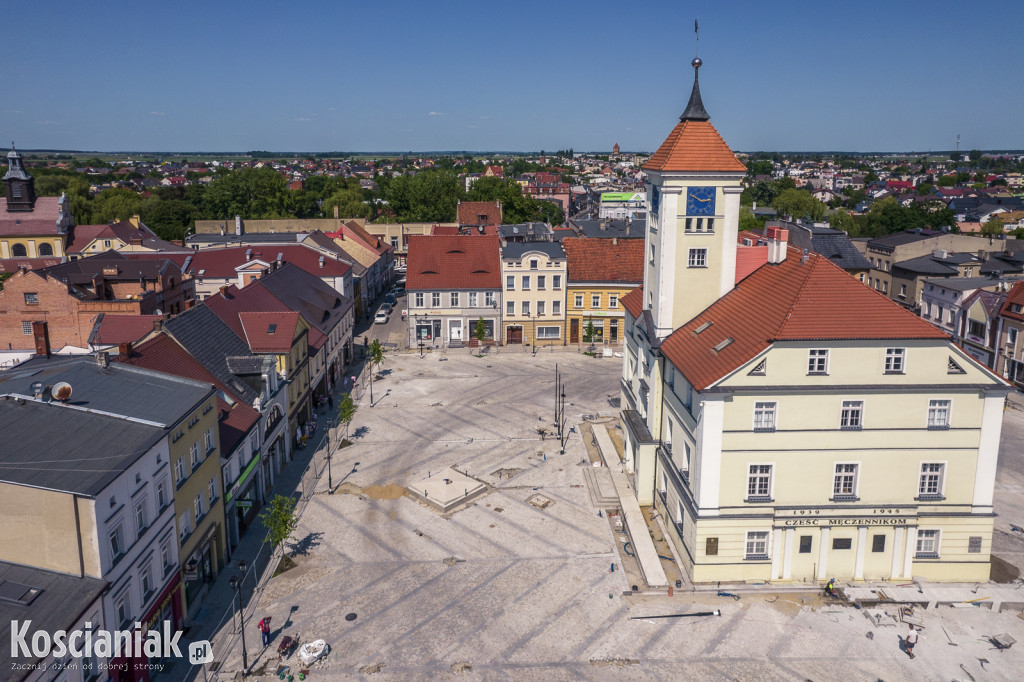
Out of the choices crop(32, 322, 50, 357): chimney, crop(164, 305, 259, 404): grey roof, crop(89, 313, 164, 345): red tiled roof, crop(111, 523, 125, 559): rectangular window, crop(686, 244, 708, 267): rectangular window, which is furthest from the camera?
crop(89, 313, 164, 345): red tiled roof

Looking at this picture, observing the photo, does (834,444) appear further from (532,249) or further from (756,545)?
(532,249)

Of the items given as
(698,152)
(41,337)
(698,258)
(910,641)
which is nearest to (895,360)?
(698,258)

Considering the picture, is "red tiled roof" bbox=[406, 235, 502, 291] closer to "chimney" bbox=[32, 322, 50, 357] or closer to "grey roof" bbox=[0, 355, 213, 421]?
"chimney" bbox=[32, 322, 50, 357]

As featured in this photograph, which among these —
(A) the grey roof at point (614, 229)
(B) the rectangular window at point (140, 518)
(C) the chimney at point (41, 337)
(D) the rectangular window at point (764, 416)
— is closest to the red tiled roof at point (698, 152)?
(D) the rectangular window at point (764, 416)

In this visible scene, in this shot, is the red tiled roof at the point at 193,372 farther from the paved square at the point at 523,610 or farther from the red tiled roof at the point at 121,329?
the red tiled roof at the point at 121,329

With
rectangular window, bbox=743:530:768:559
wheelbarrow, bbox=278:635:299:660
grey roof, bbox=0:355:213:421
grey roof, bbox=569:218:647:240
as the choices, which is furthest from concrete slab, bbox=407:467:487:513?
grey roof, bbox=569:218:647:240

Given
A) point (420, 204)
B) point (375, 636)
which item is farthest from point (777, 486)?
point (420, 204)
